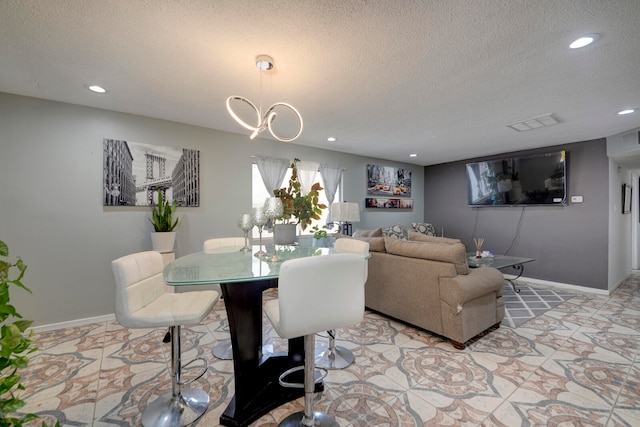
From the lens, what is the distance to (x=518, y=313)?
10.6 ft

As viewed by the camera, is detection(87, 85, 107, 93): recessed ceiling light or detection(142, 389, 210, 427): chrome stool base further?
detection(87, 85, 107, 93): recessed ceiling light

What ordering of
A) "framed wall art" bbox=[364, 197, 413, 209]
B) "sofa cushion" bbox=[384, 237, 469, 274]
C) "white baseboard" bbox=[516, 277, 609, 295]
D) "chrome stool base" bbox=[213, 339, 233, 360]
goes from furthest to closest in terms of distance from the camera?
1. "framed wall art" bbox=[364, 197, 413, 209]
2. "white baseboard" bbox=[516, 277, 609, 295]
3. "sofa cushion" bbox=[384, 237, 469, 274]
4. "chrome stool base" bbox=[213, 339, 233, 360]

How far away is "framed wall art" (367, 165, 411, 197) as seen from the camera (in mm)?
5465

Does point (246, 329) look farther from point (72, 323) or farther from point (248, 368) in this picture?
point (72, 323)

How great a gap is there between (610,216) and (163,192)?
634 centimetres

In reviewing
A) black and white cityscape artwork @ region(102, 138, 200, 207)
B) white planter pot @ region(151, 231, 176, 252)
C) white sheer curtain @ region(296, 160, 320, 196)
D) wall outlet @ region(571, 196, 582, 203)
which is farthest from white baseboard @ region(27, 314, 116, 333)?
wall outlet @ region(571, 196, 582, 203)

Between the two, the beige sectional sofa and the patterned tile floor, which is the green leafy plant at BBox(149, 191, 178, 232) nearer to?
the patterned tile floor

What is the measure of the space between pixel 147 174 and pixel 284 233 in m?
2.13

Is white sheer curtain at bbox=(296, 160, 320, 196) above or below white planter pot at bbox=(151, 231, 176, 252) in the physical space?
above

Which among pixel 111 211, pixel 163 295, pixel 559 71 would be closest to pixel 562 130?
pixel 559 71

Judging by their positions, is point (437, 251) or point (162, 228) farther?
point (162, 228)

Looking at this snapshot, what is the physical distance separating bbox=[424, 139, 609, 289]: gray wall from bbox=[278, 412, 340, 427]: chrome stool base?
482 cm

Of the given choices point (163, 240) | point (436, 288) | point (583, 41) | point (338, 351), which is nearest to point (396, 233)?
point (436, 288)

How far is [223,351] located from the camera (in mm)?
2338
